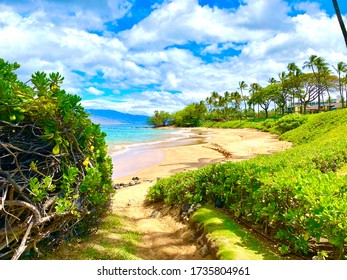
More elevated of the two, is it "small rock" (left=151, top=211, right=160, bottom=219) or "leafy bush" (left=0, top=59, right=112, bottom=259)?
"leafy bush" (left=0, top=59, right=112, bottom=259)

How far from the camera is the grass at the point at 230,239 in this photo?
4449mm

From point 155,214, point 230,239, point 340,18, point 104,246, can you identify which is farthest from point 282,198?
point 340,18

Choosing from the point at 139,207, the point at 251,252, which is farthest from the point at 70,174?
the point at 139,207

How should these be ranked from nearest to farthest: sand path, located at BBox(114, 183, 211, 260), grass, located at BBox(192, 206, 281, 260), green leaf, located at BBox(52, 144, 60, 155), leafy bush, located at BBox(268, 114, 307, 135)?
green leaf, located at BBox(52, 144, 60, 155) < grass, located at BBox(192, 206, 281, 260) < sand path, located at BBox(114, 183, 211, 260) < leafy bush, located at BBox(268, 114, 307, 135)

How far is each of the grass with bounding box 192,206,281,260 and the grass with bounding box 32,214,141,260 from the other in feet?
4.57

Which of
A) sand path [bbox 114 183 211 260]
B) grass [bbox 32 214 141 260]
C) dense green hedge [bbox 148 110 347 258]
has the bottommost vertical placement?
sand path [bbox 114 183 211 260]

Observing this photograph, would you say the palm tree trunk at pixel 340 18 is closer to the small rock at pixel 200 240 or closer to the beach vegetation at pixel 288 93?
the small rock at pixel 200 240

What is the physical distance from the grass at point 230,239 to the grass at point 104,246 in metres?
1.39

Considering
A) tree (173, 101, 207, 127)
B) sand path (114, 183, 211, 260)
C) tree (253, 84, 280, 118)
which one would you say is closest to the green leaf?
sand path (114, 183, 211, 260)

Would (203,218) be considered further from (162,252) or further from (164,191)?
(164,191)

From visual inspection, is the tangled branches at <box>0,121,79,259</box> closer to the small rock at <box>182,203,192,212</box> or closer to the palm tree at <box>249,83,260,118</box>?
the small rock at <box>182,203,192,212</box>

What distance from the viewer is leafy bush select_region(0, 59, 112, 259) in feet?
12.8

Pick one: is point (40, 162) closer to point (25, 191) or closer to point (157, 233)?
point (25, 191)

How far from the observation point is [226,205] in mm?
6777
